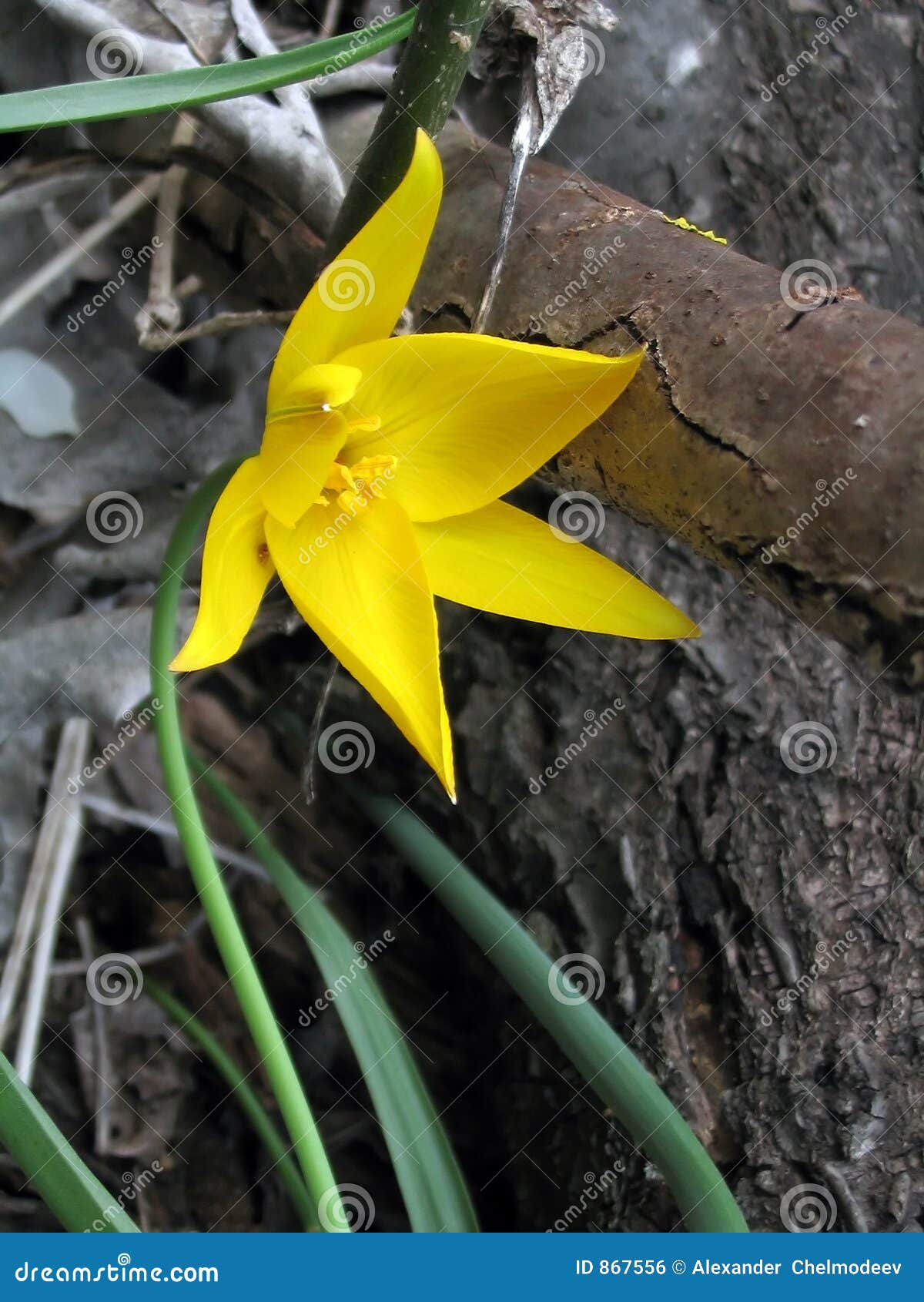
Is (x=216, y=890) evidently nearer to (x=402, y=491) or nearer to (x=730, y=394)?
(x=402, y=491)

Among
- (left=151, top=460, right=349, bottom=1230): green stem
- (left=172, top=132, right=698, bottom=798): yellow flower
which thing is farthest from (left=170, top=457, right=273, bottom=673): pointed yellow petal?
(left=151, top=460, right=349, bottom=1230): green stem

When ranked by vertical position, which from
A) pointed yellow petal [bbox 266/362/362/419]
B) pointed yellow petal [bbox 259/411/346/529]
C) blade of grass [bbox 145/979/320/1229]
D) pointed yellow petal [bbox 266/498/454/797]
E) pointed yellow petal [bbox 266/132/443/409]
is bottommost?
blade of grass [bbox 145/979/320/1229]

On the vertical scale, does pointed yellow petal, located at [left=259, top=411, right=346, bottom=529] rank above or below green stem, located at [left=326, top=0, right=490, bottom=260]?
below

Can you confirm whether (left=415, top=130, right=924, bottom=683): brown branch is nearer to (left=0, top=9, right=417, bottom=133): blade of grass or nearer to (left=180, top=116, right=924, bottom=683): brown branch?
(left=180, top=116, right=924, bottom=683): brown branch

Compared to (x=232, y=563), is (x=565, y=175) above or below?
above

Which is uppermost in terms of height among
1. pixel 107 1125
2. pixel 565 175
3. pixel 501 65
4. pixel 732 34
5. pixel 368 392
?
pixel 732 34

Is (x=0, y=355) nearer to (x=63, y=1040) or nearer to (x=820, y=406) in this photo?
(x=63, y=1040)

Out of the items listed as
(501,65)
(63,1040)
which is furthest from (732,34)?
(63,1040)
